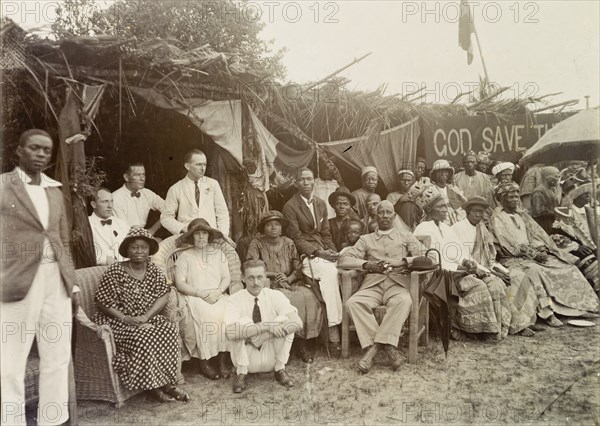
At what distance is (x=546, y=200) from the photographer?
6.99 meters

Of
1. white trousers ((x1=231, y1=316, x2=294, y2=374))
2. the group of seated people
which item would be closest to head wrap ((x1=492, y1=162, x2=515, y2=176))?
the group of seated people

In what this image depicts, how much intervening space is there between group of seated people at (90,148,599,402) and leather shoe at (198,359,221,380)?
0.02 meters

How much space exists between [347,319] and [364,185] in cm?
227

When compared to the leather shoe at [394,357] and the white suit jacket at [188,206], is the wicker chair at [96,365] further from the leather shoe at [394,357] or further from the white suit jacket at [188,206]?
the leather shoe at [394,357]

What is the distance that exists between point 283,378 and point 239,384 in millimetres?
392

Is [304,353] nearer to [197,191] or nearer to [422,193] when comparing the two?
[197,191]

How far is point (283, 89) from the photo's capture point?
6035 millimetres

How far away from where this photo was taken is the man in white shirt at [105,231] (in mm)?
4793

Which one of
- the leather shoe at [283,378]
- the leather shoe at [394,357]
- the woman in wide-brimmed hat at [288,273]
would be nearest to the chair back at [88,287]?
the woman in wide-brimmed hat at [288,273]

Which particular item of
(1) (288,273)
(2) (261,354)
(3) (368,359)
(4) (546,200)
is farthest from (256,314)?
(4) (546,200)

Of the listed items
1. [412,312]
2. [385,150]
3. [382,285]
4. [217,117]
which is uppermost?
[217,117]

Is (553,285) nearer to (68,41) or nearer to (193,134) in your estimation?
(193,134)

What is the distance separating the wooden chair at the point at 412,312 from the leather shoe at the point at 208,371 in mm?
1292

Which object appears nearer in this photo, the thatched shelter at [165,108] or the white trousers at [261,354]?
the white trousers at [261,354]
